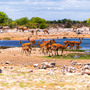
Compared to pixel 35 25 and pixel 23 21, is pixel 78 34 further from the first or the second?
pixel 23 21

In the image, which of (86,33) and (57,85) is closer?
(57,85)

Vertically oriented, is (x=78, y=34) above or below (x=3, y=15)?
below

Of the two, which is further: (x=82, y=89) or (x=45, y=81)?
(x=45, y=81)

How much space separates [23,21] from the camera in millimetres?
108125

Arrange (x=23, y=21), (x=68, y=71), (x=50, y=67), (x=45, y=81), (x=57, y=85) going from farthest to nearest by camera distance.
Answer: (x=23, y=21), (x=50, y=67), (x=68, y=71), (x=45, y=81), (x=57, y=85)

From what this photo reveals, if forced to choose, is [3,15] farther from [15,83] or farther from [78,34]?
[15,83]

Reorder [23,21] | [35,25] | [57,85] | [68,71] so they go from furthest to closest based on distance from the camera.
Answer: [23,21]
[35,25]
[68,71]
[57,85]

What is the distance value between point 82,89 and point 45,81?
1.96m

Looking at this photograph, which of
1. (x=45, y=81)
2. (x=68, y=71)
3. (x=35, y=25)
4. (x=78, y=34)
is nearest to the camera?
(x=45, y=81)

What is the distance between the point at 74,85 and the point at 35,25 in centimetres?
7688

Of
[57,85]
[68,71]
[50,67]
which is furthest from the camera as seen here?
[50,67]

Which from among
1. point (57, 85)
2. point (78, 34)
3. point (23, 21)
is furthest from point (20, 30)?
point (57, 85)

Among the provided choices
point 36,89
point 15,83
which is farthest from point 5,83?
point 36,89

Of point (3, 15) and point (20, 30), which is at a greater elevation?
point (3, 15)
